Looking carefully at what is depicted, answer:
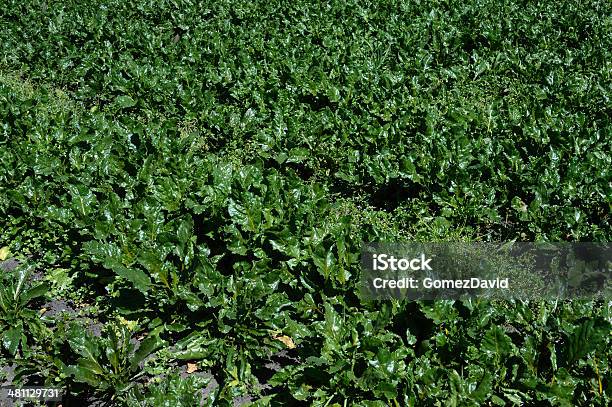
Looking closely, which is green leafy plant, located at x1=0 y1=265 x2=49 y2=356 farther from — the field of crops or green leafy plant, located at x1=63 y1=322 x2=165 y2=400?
green leafy plant, located at x1=63 y1=322 x2=165 y2=400

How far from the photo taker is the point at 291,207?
543cm

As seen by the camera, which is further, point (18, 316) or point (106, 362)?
point (18, 316)

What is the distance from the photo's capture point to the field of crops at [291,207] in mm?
4148

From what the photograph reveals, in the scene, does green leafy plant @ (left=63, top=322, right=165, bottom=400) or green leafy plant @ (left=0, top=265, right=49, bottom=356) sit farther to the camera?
green leafy plant @ (left=0, top=265, right=49, bottom=356)

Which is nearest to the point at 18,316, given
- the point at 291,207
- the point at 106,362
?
the point at 106,362

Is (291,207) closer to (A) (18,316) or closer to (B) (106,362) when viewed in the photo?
(B) (106,362)

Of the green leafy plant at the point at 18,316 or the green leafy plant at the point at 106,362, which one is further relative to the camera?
the green leafy plant at the point at 18,316

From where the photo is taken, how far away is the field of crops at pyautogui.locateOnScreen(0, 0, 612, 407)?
4148 millimetres

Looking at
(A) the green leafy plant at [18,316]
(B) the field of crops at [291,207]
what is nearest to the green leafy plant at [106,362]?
(B) the field of crops at [291,207]

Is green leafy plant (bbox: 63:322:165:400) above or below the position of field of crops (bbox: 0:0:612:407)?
below

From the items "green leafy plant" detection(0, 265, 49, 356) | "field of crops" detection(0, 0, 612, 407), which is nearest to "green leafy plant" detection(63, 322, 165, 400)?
"field of crops" detection(0, 0, 612, 407)

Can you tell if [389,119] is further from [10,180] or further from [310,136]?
[10,180]

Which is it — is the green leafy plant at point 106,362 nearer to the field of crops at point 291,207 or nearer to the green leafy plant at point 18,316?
the field of crops at point 291,207

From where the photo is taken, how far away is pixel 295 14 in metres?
11.2
